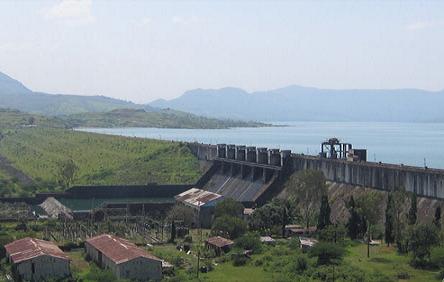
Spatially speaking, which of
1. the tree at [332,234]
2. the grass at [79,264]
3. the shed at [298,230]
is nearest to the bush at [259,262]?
the tree at [332,234]

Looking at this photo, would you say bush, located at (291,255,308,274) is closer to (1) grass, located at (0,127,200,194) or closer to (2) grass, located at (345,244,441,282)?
(2) grass, located at (345,244,441,282)

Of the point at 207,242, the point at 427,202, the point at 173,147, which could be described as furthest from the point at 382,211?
the point at 173,147

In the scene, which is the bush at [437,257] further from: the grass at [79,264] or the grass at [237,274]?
the grass at [79,264]

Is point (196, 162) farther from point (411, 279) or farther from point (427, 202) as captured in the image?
point (411, 279)

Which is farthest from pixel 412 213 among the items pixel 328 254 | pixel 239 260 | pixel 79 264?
pixel 79 264

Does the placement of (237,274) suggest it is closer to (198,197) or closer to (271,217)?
(271,217)

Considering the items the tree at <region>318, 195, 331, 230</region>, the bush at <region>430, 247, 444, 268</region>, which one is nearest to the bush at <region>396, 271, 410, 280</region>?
the bush at <region>430, 247, 444, 268</region>
